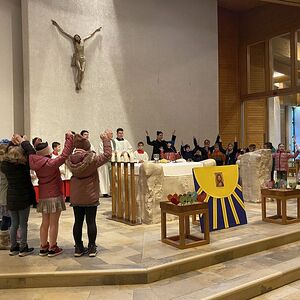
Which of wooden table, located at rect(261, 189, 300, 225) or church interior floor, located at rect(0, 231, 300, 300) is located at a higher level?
wooden table, located at rect(261, 189, 300, 225)

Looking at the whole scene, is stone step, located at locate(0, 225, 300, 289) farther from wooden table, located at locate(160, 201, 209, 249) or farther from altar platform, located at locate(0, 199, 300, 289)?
wooden table, located at locate(160, 201, 209, 249)

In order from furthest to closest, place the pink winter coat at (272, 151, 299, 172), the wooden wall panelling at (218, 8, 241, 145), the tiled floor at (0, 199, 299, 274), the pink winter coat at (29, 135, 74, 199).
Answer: the wooden wall panelling at (218, 8, 241, 145) < the pink winter coat at (272, 151, 299, 172) < the pink winter coat at (29, 135, 74, 199) < the tiled floor at (0, 199, 299, 274)

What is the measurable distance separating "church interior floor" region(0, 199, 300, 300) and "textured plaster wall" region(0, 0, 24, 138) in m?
3.66

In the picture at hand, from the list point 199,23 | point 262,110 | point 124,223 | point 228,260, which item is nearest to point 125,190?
point 124,223

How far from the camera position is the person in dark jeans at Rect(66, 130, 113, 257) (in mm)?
3932

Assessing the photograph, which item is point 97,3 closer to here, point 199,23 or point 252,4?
point 199,23

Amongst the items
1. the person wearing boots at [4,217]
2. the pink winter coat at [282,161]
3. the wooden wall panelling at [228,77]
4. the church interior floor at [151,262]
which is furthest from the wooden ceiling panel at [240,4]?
the person wearing boots at [4,217]

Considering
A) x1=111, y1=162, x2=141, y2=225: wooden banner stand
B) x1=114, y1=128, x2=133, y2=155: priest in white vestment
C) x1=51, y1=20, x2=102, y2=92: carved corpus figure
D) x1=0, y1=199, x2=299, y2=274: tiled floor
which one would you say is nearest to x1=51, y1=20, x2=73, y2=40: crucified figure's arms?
x1=51, y1=20, x2=102, y2=92: carved corpus figure

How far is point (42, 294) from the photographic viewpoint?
3422 millimetres

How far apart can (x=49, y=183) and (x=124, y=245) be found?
109 cm

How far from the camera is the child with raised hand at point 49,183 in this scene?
390 cm

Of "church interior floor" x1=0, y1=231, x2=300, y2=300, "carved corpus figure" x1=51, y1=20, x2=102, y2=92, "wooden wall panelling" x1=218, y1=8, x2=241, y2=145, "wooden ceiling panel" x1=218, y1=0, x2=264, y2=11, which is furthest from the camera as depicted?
"wooden wall panelling" x1=218, y1=8, x2=241, y2=145

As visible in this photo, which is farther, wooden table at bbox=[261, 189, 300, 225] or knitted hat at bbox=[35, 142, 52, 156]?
wooden table at bbox=[261, 189, 300, 225]

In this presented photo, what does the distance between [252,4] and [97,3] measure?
17.8 feet
